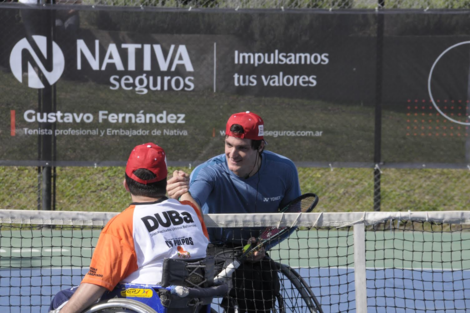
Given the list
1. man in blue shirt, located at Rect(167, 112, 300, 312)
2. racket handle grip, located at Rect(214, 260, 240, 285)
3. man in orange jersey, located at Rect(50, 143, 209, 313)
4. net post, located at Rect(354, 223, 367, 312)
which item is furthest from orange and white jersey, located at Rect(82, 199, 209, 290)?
net post, located at Rect(354, 223, 367, 312)

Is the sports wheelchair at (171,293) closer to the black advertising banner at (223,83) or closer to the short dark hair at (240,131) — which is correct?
the short dark hair at (240,131)

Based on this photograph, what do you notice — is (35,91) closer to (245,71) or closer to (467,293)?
(245,71)

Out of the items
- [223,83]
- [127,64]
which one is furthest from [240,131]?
[127,64]

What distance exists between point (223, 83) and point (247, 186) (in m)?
3.89

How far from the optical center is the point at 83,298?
8.98 ft

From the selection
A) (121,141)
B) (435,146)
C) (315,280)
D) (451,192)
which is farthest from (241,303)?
(451,192)

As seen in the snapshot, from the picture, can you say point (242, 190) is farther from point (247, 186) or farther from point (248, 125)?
point (248, 125)

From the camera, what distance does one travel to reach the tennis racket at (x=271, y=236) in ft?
11.2

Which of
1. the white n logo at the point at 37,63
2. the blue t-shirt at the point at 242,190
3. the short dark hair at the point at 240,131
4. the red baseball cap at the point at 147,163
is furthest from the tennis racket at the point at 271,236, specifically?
the white n logo at the point at 37,63

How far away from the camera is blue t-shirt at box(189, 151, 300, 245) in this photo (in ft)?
12.1

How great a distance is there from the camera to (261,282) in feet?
12.4

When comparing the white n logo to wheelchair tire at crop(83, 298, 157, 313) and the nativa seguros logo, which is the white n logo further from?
wheelchair tire at crop(83, 298, 157, 313)

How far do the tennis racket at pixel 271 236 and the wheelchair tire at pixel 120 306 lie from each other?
0.56m

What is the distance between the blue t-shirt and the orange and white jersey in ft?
2.35
